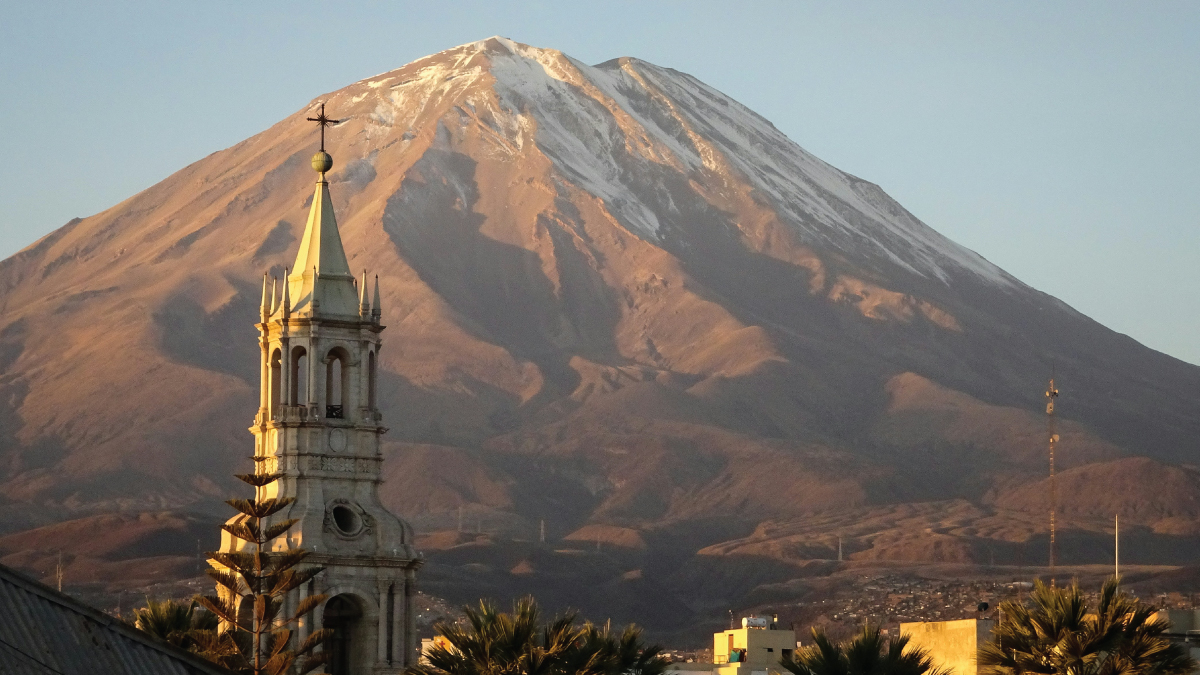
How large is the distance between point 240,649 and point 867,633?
10.6m

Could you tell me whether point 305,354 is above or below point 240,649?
above

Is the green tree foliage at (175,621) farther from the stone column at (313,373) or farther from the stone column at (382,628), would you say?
the stone column at (313,373)

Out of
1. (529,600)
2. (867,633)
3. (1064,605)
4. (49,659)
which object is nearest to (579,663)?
(529,600)

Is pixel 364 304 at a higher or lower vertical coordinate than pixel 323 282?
lower

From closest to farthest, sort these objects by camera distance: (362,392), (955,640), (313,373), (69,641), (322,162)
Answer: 1. (69,641)
2. (362,392)
3. (313,373)
4. (955,640)
5. (322,162)

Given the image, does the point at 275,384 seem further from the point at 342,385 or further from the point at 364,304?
the point at 364,304

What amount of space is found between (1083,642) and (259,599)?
43.5 ft

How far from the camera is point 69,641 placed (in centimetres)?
2388

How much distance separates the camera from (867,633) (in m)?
38.7

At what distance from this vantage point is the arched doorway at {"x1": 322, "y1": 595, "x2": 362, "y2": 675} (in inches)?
1870

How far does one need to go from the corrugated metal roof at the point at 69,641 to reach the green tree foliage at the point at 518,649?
13.3 meters

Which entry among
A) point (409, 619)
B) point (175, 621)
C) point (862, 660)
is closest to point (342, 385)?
point (409, 619)

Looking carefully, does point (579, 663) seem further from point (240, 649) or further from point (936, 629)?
point (936, 629)

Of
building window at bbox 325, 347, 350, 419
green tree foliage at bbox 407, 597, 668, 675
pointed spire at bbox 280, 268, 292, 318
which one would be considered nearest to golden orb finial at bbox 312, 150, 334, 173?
pointed spire at bbox 280, 268, 292, 318
